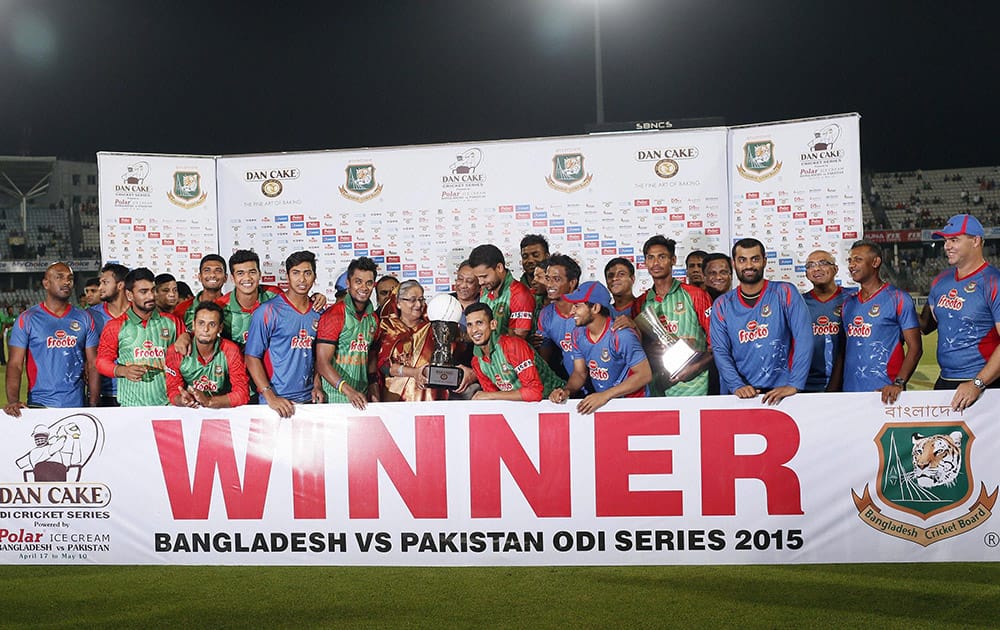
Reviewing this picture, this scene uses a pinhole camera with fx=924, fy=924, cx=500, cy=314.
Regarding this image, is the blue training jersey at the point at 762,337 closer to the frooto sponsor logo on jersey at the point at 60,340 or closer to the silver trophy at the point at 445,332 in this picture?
the silver trophy at the point at 445,332

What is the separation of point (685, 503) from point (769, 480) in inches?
20.6

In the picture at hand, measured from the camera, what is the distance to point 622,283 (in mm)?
6754

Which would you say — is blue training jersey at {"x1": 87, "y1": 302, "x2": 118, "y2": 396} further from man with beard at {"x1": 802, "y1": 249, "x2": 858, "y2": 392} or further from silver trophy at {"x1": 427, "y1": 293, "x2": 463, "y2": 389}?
man with beard at {"x1": 802, "y1": 249, "x2": 858, "y2": 392}

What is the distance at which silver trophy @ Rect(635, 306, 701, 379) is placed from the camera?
6402 mm

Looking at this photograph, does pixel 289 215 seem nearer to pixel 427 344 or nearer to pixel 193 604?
pixel 427 344

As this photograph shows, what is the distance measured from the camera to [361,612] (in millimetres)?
4922

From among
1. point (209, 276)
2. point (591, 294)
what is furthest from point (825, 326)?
point (209, 276)

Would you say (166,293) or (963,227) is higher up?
(963,227)

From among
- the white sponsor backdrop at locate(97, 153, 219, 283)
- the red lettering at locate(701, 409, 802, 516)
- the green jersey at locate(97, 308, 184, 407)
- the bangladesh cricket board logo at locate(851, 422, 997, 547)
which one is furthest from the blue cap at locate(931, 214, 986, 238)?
the white sponsor backdrop at locate(97, 153, 219, 283)

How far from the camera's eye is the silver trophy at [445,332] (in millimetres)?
6012

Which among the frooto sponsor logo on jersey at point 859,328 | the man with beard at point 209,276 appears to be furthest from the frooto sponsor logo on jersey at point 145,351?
the frooto sponsor logo on jersey at point 859,328

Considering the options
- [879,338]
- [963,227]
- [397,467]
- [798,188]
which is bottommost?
[397,467]

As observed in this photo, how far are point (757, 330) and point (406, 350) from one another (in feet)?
7.72

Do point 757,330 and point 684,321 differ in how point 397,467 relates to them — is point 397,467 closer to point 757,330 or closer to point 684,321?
point 684,321
